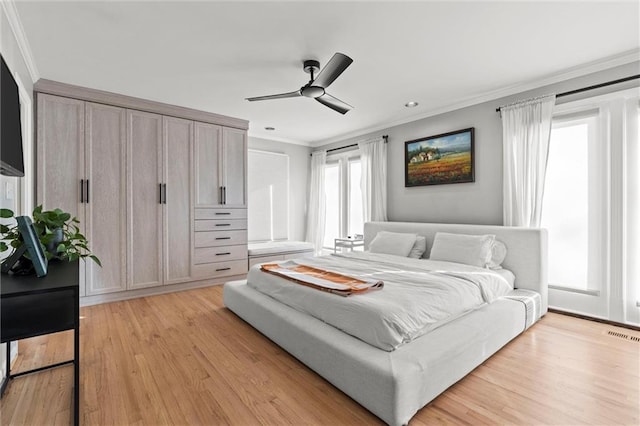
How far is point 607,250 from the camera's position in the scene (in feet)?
9.73

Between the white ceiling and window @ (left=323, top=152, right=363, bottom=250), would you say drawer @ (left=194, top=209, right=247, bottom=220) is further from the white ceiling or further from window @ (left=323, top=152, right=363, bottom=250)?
window @ (left=323, top=152, right=363, bottom=250)

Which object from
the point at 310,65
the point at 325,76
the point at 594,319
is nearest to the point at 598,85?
the point at 594,319

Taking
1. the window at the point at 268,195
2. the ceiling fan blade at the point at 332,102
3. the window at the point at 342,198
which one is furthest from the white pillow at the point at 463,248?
the window at the point at 268,195

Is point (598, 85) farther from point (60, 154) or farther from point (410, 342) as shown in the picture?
point (60, 154)

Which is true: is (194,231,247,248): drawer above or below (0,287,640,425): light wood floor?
above

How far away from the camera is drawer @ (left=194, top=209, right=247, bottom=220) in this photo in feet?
14.6

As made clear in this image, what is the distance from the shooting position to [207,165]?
→ 4.52 metres

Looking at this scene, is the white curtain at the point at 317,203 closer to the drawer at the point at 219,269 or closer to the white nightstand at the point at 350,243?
the white nightstand at the point at 350,243

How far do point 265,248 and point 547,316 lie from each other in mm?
3866

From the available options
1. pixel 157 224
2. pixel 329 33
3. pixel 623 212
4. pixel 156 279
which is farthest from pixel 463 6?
pixel 156 279

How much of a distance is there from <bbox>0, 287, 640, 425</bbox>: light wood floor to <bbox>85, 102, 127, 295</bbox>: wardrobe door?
0.99 m

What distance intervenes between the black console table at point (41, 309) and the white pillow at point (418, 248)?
3.43m

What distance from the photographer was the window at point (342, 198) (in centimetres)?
579

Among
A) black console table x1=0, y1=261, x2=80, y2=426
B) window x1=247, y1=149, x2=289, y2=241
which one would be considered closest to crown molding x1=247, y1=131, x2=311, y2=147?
window x1=247, y1=149, x2=289, y2=241
